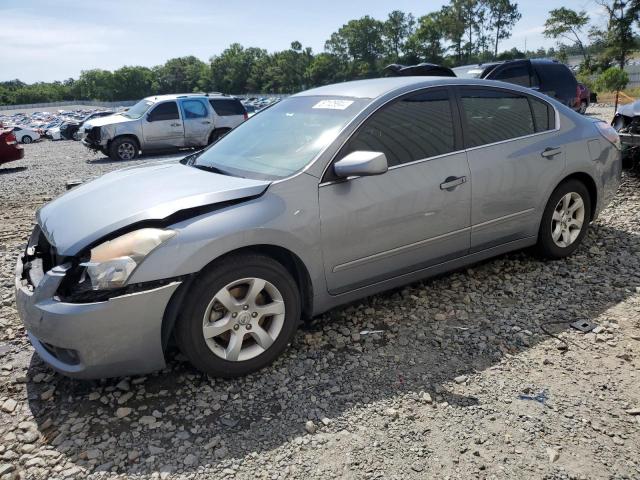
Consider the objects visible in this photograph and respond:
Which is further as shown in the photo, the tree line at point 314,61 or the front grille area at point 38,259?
the tree line at point 314,61

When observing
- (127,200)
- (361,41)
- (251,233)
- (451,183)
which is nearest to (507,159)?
(451,183)

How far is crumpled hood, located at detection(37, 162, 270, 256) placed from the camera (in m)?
2.75

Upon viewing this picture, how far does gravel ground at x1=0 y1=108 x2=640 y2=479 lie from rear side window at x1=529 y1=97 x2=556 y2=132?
1.34 meters

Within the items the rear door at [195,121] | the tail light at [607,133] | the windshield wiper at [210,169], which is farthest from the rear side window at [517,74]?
the windshield wiper at [210,169]

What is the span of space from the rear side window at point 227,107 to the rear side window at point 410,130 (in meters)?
12.2

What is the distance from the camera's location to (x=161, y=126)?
14.5 meters

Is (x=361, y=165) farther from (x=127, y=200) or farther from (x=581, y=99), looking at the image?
(x=581, y=99)

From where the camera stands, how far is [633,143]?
6.60 meters

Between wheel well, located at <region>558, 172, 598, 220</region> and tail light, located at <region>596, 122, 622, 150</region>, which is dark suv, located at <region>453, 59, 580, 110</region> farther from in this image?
wheel well, located at <region>558, 172, 598, 220</region>

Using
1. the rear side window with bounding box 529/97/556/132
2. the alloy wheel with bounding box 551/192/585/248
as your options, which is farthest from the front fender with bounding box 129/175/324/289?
the alloy wheel with bounding box 551/192/585/248

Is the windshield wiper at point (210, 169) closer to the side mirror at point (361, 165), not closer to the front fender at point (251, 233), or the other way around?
the front fender at point (251, 233)

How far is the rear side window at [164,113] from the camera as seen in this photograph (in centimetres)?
1448

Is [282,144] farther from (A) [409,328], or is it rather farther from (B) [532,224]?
(B) [532,224]

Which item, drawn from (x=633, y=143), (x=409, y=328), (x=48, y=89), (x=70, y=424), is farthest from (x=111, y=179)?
(x=48, y=89)
